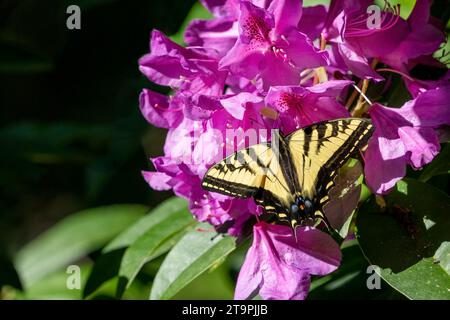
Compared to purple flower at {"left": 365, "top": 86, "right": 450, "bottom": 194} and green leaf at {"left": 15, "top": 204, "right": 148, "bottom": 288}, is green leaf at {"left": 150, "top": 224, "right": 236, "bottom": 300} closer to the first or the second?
purple flower at {"left": 365, "top": 86, "right": 450, "bottom": 194}

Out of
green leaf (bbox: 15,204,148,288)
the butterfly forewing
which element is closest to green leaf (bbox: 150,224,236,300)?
the butterfly forewing

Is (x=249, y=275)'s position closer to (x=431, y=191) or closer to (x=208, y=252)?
(x=208, y=252)

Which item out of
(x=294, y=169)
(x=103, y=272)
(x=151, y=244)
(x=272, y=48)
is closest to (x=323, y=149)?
(x=294, y=169)

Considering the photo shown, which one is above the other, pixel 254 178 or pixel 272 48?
pixel 272 48

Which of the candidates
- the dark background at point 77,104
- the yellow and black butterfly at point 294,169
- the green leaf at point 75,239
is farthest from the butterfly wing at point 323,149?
the green leaf at point 75,239

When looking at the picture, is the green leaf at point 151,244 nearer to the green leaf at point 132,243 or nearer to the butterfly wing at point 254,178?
the green leaf at point 132,243

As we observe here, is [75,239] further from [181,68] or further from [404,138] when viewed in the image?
[404,138]
